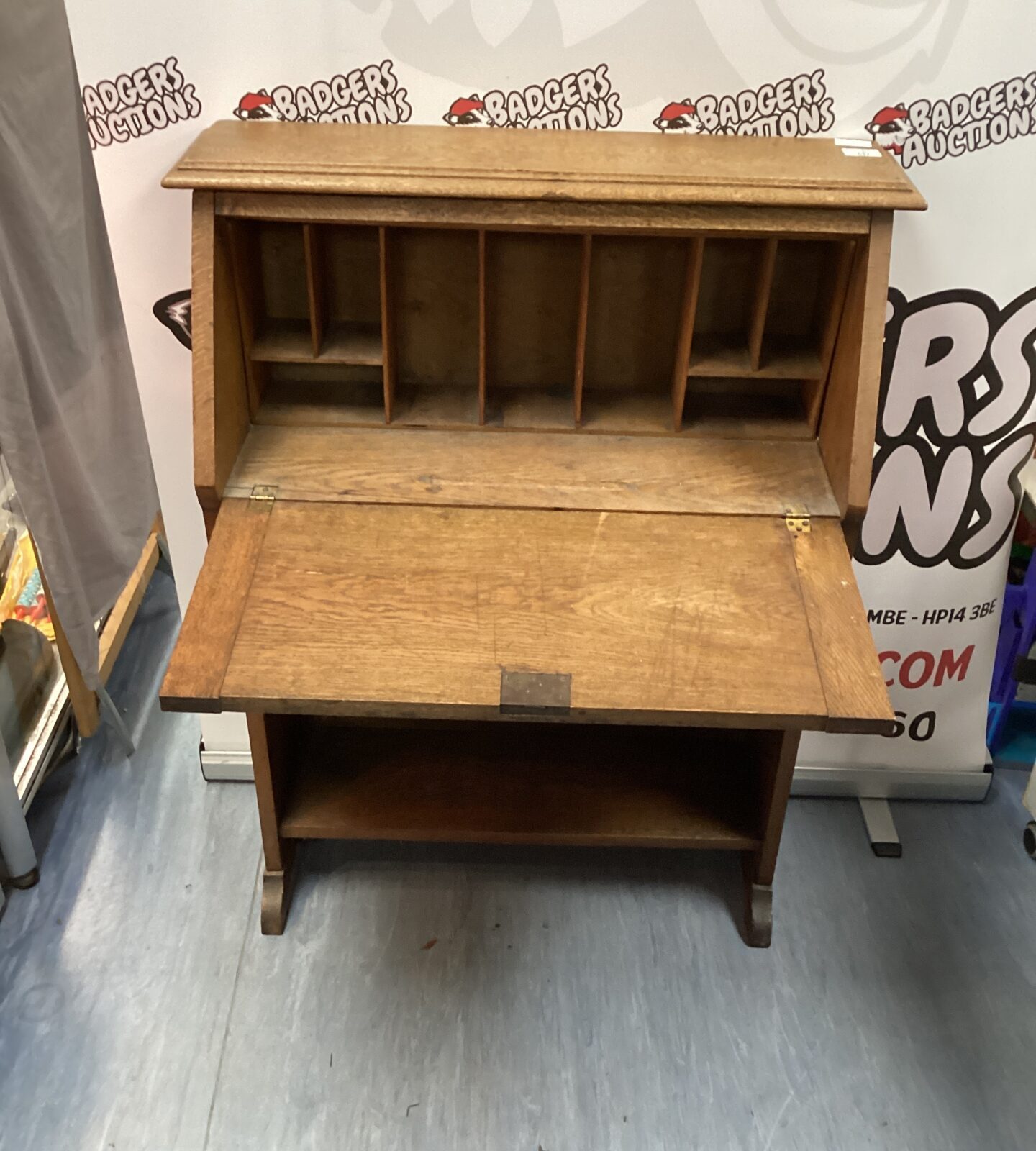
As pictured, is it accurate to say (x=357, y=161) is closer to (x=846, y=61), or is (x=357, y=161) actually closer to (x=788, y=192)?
(x=788, y=192)

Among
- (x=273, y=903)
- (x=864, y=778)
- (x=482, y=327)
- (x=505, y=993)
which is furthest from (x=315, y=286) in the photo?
(x=864, y=778)

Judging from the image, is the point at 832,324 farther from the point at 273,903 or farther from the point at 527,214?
the point at 273,903

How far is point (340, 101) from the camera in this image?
1.47m

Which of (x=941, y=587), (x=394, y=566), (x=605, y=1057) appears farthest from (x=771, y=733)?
(x=394, y=566)

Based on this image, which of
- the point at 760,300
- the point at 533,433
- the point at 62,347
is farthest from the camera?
the point at 62,347

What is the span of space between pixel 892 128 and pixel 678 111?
32 centimetres

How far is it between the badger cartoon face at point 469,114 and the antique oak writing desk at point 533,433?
0.07 metres

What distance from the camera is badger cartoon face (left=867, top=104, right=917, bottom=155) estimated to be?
148 centimetres

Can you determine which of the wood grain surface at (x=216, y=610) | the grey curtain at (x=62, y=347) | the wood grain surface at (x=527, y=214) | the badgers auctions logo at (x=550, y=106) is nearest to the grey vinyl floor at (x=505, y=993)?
the grey curtain at (x=62, y=347)

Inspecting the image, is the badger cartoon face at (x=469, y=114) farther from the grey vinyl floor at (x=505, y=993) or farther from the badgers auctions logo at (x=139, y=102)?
the grey vinyl floor at (x=505, y=993)

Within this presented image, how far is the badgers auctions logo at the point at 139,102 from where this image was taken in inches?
57.0

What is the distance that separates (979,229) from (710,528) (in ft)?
2.13

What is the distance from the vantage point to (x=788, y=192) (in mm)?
1310

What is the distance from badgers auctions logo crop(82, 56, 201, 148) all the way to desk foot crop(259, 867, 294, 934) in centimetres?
126
